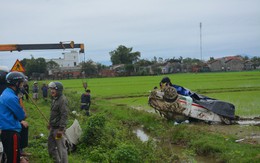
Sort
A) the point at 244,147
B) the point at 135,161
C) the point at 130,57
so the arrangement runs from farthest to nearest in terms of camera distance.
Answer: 1. the point at 130,57
2. the point at 244,147
3. the point at 135,161

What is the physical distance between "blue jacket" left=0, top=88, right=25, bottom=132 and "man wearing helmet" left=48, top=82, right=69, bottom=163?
117cm

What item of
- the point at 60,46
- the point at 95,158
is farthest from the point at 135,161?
the point at 60,46

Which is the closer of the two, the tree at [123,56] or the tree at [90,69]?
the tree at [90,69]

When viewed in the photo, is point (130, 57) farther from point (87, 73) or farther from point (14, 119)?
point (14, 119)

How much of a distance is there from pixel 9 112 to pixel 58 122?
4.70ft

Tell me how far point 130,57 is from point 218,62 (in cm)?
2925

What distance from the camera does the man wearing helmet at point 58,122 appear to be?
6.74 m

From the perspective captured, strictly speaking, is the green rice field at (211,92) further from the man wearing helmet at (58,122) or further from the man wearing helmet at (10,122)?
the man wearing helmet at (10,122)

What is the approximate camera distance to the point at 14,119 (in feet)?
18.7

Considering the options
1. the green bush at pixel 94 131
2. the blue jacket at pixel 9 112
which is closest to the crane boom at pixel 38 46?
the green bush at pixel 94 131

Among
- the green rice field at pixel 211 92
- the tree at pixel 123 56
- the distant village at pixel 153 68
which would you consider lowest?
the green rice field at pixel 211 92

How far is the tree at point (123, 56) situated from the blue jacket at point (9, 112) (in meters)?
98.0

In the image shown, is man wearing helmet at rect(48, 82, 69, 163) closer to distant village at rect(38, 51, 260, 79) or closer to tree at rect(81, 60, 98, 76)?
distant village at rect(38, 51, 260, 79)

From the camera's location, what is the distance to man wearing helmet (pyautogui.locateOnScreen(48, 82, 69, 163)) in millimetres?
6742
